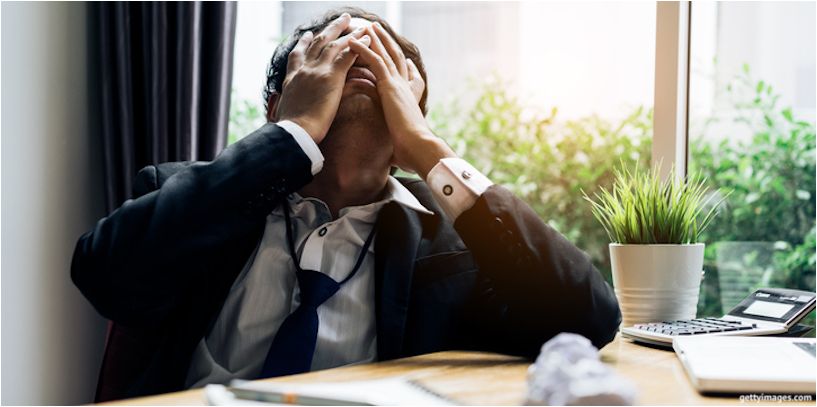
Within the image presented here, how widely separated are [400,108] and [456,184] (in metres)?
0.21

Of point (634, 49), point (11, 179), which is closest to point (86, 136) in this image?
point (11, 179)

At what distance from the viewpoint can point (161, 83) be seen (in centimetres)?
229

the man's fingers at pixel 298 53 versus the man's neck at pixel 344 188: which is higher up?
the man's fingers at pixel 298 53

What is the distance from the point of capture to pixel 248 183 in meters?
1.25

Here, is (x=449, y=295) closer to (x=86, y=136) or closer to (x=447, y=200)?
(x=447, y=200)

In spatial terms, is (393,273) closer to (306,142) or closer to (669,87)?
(306,142)

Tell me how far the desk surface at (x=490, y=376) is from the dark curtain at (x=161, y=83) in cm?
131

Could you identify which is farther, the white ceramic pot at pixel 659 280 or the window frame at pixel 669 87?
the window frame at pixel 669 87

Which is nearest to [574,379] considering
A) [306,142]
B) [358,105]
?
[306,142]

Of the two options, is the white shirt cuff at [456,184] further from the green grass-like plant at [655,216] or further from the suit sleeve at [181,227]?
the green grass-like plant at [655,216]

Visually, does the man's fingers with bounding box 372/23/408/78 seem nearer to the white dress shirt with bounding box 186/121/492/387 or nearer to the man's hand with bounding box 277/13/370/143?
the man's hand with bounding box 277/13/370/143

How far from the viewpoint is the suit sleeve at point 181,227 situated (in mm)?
1230

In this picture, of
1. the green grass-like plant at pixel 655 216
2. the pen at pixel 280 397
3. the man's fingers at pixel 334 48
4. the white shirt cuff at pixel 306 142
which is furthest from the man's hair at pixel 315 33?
the pen at pixel 280 397

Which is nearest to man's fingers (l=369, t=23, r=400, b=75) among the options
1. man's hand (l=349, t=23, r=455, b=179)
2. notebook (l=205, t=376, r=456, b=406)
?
man's hand (l=349, t=23, r=455, b=179)
